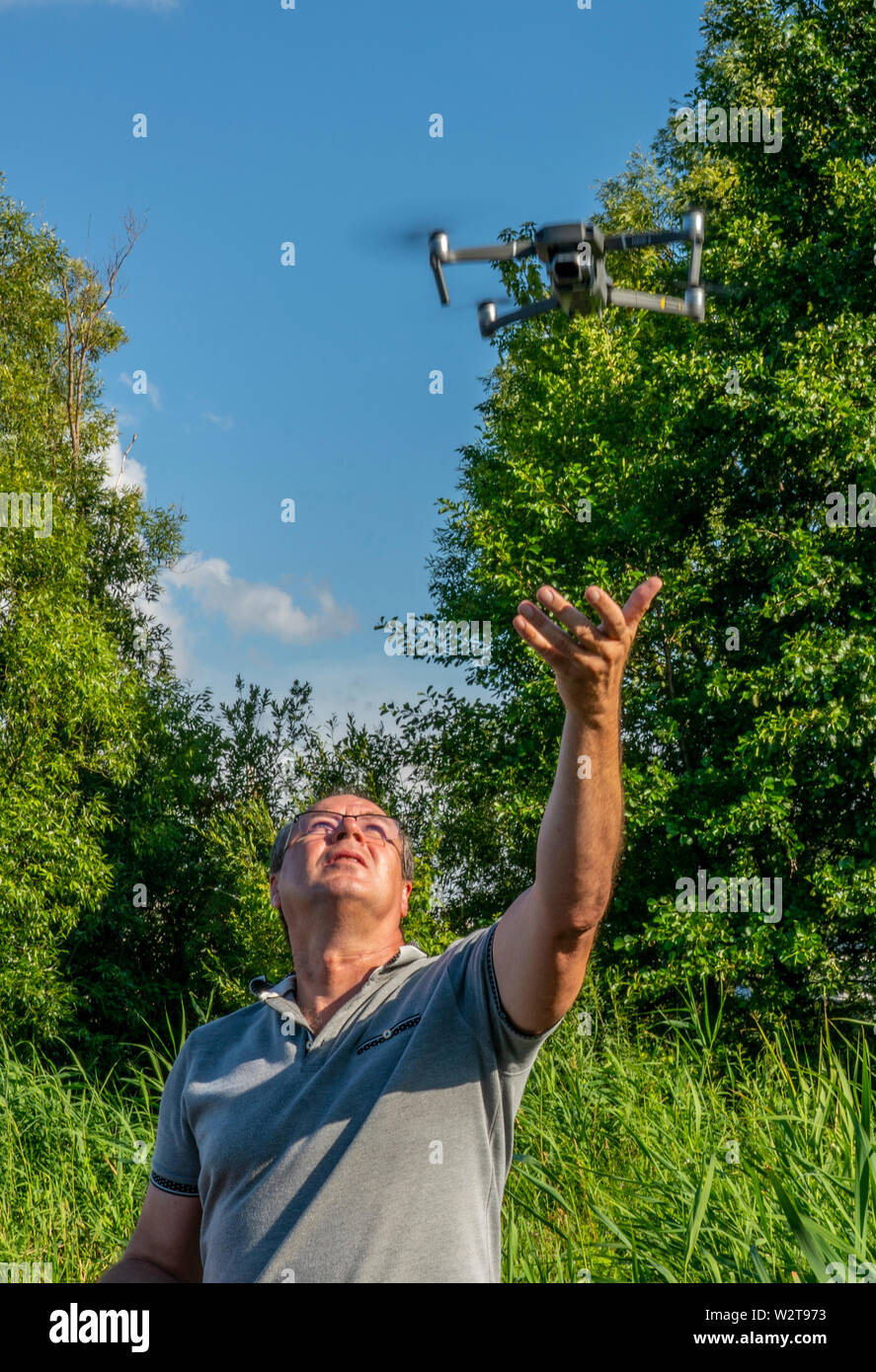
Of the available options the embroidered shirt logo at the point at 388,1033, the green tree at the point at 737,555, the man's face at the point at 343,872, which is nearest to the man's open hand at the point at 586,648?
the embroidered shirt logo at the point at 388,1033

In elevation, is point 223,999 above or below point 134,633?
below

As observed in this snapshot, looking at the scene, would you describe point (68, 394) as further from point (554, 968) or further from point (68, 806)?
point (554, 968)

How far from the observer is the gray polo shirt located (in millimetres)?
1879

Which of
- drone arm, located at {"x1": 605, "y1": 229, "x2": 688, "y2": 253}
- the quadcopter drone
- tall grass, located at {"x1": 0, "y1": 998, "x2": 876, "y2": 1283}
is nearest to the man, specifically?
tall grass, located at {"x1": 0, "y1": 998, "x2": 876, "y2": 1283}

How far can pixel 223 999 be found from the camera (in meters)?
16.4

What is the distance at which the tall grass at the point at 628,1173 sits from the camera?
303 cm

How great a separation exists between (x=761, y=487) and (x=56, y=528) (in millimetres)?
9474

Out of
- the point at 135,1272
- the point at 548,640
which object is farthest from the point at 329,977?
the point at 548,640

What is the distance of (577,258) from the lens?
370cm

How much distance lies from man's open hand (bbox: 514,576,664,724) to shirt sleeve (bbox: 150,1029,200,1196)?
1064mm

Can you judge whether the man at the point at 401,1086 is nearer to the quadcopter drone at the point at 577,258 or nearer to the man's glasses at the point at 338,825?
the man's glasses at the point at 338,825
